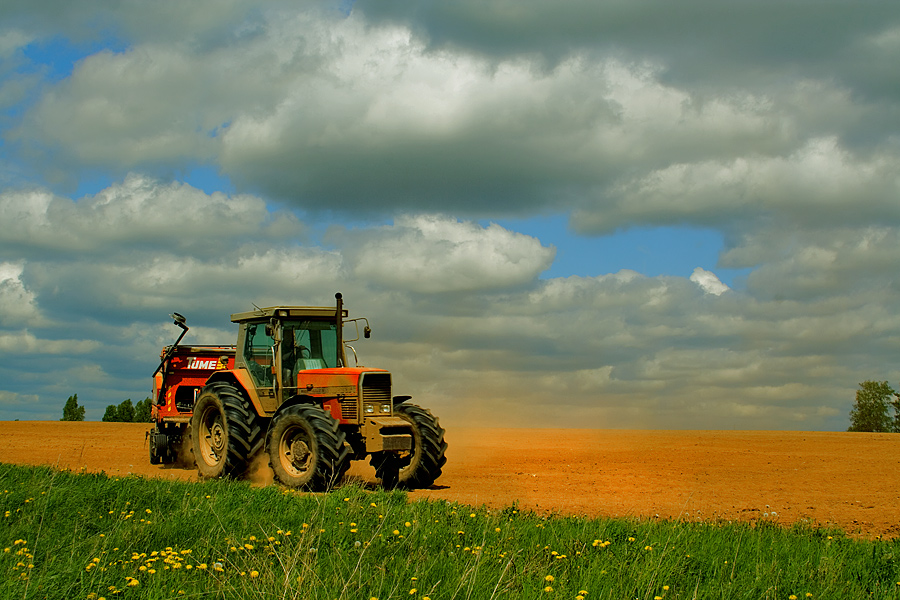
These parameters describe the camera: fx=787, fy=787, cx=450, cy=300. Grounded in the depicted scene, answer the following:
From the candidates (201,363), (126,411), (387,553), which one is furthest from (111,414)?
(387,553)

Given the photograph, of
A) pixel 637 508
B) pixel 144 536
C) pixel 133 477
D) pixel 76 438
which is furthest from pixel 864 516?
pixel 76 438

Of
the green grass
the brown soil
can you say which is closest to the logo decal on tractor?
the brown soil

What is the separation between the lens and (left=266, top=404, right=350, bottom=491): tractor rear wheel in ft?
40.5

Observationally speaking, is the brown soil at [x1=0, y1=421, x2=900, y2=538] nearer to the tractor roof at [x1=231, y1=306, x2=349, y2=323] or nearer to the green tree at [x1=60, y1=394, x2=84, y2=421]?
the tractor roof at [x1=231, y1=306, x2=349, y2=323]

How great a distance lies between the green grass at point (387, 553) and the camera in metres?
5.84

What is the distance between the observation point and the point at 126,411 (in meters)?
64.9

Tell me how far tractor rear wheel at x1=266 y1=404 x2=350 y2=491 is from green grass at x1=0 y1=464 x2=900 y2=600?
2.19m

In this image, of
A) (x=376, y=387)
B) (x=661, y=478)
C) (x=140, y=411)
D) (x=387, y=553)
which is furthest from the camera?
(x=140, y=411)

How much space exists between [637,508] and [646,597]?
21.0 feet

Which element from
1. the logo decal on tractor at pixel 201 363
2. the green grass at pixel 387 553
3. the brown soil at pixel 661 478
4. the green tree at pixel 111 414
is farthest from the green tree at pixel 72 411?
the green grass at pixel 387 553

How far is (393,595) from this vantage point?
5.65 m

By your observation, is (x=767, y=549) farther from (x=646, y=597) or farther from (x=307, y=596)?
(x=307, y=596)

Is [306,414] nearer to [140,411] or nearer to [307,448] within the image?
[307,448]

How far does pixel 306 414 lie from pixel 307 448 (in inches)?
24.4
